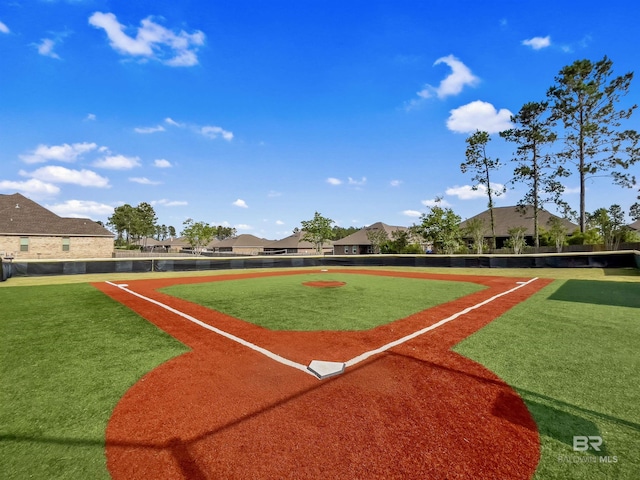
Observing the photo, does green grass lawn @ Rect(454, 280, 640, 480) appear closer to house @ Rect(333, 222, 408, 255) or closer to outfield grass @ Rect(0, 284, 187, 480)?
outfield grass @ Rect(0, 284, 187, 480)

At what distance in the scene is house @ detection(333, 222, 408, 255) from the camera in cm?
5000

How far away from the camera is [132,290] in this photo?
12484 mm

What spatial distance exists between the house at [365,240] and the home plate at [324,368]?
4484 centimetres

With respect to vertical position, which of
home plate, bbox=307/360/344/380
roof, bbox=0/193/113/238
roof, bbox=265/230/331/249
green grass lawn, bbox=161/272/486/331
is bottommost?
green grass lawn, bbox=161/272/486/331

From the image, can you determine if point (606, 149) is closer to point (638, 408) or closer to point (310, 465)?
point (638, 408)

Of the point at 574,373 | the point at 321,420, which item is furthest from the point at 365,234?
the point at 321,420

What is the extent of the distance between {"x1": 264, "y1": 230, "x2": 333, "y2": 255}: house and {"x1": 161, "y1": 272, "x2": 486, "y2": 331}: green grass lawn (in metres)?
55.0

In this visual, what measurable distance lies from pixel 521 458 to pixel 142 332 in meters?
6.76

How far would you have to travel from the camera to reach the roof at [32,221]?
3053cm

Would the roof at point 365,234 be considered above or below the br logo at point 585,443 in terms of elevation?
above

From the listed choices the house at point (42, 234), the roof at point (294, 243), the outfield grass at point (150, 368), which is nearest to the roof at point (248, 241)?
the roof at point (294, 243)

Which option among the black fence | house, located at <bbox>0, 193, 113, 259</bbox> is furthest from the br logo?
house, located at <bbox>0, 193, 113, 259</bbox>

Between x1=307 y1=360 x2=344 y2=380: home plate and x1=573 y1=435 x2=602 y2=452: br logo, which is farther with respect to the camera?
x1=307 y1=360 x2=344 y2=380: home plate

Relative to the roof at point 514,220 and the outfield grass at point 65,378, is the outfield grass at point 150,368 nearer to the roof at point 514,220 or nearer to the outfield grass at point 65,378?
the outfield grass at point 65,378
